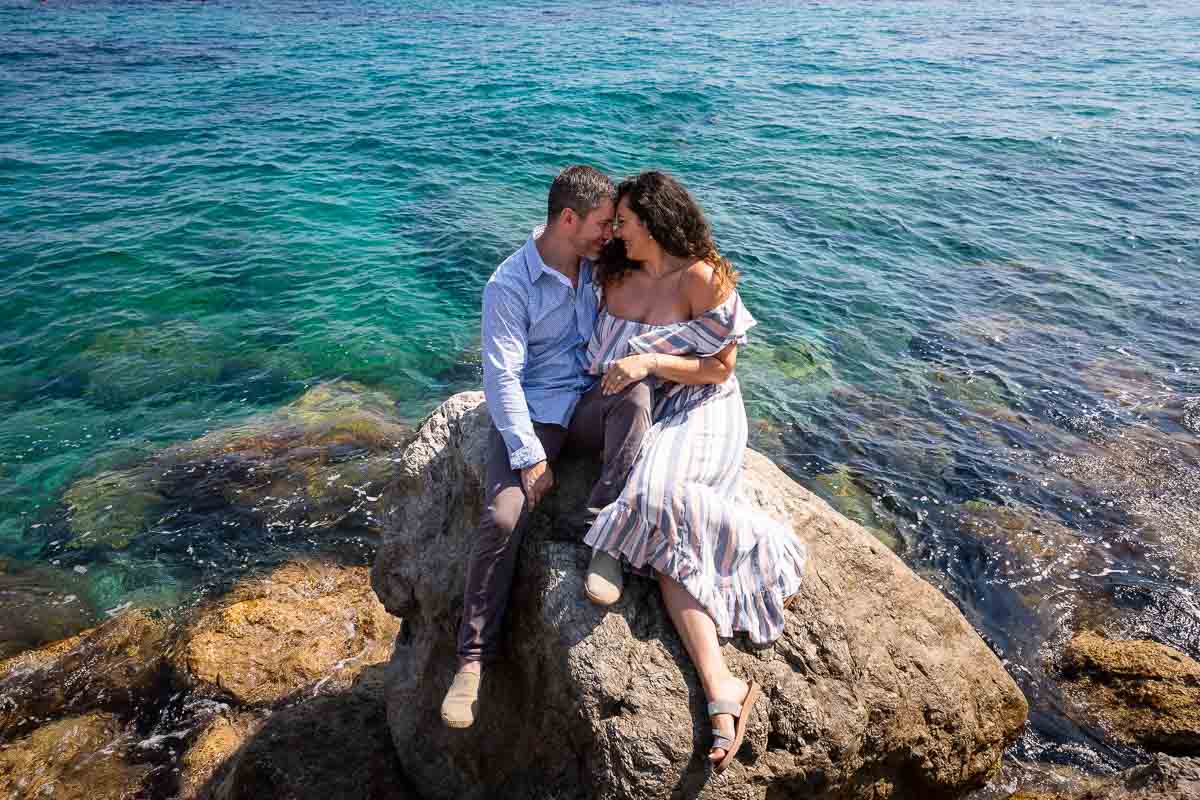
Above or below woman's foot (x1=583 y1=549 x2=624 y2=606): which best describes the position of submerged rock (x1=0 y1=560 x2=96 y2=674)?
below

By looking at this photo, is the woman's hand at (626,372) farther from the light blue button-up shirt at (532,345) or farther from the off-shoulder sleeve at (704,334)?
the light blue button-up shirt at (532,345)

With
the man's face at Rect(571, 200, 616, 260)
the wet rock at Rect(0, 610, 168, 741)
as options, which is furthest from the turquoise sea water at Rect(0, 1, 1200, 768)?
the man's face at Rect(571, 200, 616, 260)

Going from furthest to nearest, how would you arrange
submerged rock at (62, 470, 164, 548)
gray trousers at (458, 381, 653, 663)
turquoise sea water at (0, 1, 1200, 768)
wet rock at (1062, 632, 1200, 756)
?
turquoise sea water at (0, 1, 1200, 768) < submerged rock at (62, 470, 164, 548) < wet rock at (1062, 632, 1200, 756) < gray trousers at (458, 381, 653, 663)

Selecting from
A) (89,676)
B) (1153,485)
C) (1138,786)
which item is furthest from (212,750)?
(1153,485)

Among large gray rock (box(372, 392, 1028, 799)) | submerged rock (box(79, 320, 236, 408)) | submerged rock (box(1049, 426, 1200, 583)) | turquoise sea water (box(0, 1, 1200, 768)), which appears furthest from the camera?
submerged rock (box(79, 320, 236, 408))

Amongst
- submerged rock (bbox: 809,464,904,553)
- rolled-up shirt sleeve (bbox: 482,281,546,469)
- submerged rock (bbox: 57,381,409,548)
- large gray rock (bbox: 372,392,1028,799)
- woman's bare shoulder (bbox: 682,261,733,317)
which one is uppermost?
woman's bare shoulder (bbox: 682,261,733,317)

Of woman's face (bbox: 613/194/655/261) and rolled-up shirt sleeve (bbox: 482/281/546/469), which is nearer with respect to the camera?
rolled-up shirt sleeve (bbox: 482/281/546/469)

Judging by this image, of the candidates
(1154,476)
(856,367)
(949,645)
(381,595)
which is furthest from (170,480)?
(1154,476)

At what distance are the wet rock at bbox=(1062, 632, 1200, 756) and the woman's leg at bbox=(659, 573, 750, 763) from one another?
4.03 m

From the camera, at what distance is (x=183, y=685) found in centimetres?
668

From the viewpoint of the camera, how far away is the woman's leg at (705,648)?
159 inches

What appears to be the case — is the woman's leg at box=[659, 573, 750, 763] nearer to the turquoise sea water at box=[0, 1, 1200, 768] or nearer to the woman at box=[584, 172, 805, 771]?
the woman at box=[584, 172, 805, 771]

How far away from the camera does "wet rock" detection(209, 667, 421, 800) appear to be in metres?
5.23

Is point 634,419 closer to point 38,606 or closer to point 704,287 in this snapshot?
point 704,287
